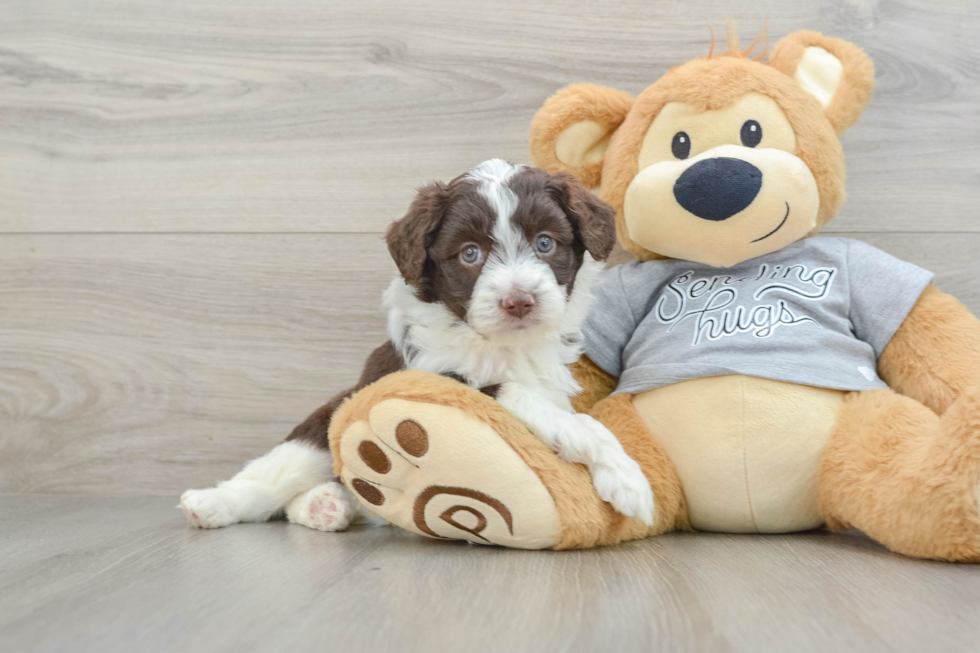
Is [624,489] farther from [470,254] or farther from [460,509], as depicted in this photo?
[470,254]

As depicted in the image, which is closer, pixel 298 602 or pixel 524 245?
pixel 298 602

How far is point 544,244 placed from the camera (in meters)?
1.49

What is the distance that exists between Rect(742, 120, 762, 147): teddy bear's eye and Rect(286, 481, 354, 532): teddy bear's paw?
116 cm

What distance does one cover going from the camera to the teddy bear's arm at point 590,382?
5.71 feet

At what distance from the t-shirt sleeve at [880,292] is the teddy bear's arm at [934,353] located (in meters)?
0.02

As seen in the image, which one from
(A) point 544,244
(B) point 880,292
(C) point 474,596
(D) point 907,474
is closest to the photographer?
(C) point 474,596

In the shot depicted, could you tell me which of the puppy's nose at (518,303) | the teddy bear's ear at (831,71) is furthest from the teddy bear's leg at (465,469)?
the teddy bear's ear at (831,71)

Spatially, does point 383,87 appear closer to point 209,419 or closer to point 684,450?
point 209,419

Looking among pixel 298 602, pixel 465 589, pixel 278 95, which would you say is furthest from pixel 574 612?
pixel 278 95

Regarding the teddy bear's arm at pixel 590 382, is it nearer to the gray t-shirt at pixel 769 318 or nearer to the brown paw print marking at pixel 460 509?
the gray t-shirt at pixel 769 318

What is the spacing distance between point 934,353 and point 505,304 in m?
0.87

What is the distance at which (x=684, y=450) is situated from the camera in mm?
1540

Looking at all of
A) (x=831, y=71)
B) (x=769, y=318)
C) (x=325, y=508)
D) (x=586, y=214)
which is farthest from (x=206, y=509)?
(x=831, y=71)

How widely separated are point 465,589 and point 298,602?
237mm
